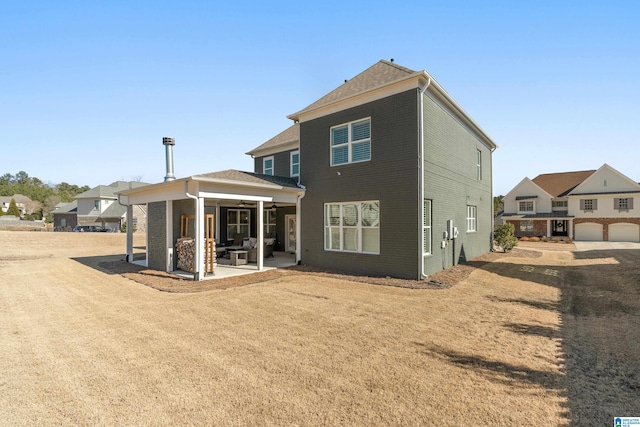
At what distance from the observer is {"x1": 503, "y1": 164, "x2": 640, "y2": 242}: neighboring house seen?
27859mm

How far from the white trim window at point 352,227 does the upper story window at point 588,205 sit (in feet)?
99.6

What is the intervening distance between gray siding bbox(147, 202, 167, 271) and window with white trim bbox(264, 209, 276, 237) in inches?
264

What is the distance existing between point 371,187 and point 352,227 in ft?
5.81

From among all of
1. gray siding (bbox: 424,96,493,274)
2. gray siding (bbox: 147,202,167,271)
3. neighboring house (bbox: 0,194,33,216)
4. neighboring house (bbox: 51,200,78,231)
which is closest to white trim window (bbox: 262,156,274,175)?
gray siding (bbox: 147,202,167,271)

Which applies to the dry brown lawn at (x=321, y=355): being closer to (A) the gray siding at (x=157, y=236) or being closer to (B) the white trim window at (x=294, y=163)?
(A) the gray siding at (x=157, y=236)

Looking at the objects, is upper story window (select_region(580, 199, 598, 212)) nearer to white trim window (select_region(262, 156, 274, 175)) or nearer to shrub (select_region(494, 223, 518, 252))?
shrub (select_region(494, 223, 518, 252))

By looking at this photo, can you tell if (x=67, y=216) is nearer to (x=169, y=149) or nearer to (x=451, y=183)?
(x=169, y=149)

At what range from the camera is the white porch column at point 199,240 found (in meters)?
10.0

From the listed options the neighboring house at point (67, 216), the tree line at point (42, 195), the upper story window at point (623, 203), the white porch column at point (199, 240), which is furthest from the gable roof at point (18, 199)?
the upper story window at point (623, 203)

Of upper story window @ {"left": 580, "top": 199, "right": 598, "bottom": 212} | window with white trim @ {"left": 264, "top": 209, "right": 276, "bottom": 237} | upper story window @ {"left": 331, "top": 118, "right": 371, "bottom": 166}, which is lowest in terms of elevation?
window with white trim @ {"left": 264, "top": 209, "right": 276, "bottom": 237}

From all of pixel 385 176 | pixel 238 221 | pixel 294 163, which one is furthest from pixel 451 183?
pixel 238 221

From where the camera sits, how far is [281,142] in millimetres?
16984

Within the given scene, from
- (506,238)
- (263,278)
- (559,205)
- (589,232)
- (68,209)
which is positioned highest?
(68,209)

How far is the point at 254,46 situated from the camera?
1141 centimetres
